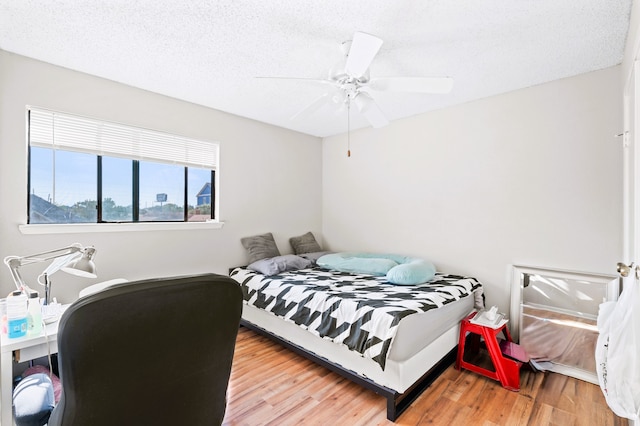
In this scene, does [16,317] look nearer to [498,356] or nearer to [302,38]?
[302,38]

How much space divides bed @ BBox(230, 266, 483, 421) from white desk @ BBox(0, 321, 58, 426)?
1575 millimetres

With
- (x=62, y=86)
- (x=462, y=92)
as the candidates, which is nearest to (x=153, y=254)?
(x=62, y=86)

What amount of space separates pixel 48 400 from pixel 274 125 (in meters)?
3.28

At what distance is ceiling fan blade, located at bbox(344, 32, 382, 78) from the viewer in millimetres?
1533

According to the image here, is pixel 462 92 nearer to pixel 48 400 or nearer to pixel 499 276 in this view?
pixel 499 276

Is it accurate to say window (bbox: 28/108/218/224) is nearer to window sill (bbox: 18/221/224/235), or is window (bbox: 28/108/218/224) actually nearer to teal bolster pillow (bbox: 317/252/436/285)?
window sill (bbox: 18/221/224/235)

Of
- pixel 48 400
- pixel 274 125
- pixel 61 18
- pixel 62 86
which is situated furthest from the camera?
pixel 274 125

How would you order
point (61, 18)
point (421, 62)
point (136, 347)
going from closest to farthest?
point (136, 347) → point (61, 18) → point (421, 62)

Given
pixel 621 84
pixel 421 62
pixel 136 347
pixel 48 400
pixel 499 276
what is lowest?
pixel 48 400

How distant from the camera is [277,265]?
10.4 ft

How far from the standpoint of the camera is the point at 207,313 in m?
1.00

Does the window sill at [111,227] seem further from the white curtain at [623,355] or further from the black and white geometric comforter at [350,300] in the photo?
the white curtain at [623,355]

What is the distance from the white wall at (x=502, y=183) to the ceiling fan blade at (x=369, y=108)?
1029 mm

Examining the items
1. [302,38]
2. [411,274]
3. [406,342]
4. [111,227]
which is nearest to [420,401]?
[406,342]
